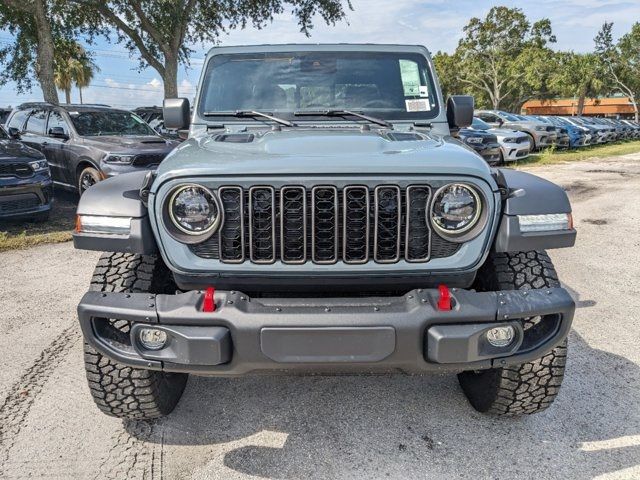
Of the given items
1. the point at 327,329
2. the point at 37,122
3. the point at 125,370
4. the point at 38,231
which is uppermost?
the point at 37,122

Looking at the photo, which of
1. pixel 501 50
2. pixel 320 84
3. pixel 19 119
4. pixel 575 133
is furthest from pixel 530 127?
pixel 501 50

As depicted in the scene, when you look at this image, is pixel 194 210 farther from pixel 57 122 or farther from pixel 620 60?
pixel 620 60

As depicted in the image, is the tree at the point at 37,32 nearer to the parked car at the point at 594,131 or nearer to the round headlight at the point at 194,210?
the round headlight at the point at 194,210

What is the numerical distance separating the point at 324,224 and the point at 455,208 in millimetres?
552

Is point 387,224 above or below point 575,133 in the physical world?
above

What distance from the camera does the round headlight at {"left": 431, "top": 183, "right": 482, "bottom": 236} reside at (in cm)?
224

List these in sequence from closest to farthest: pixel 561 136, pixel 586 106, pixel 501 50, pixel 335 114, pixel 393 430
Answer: pixel 393 430 → pixel 335 114 → pixel 561 136 → pixel 501 50 → pixel 586 106

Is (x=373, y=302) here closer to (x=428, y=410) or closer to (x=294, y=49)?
(x=428, y=410)

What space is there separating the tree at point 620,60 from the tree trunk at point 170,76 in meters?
39.5

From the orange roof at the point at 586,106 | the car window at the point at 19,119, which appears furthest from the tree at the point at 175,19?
the orange roof at the point at 586,106

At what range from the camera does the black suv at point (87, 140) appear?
26.2 feet

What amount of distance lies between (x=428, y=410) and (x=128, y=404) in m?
1.55

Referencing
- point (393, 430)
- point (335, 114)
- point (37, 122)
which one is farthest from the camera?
point (37, 122)

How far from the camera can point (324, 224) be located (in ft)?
7.35
